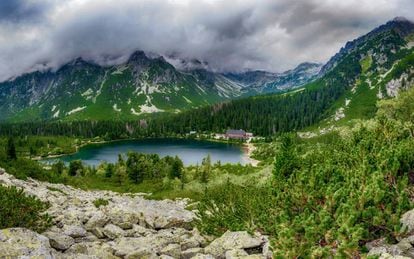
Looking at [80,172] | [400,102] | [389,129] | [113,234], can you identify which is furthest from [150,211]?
[80,172]

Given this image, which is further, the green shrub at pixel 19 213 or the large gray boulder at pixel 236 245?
the green shrub at pixel 19 213

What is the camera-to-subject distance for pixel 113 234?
26.0 m

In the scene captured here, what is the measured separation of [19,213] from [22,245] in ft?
20.2

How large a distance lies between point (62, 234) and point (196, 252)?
8.61 m

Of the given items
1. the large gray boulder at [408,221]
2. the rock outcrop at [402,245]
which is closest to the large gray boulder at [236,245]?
the rock outcrop at [402,245]

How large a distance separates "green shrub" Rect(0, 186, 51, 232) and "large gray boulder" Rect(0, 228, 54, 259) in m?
3.87

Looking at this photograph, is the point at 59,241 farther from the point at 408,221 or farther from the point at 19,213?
the point at 408,221

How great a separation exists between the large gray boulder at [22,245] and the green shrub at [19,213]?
387 centimetres

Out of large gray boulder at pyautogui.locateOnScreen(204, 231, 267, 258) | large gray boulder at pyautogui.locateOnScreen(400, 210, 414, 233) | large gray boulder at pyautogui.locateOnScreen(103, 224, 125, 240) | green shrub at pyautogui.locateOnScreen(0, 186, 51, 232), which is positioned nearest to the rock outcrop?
large gray boulder at pyautogui.locateOnScreen(400, 210, 414, 233)

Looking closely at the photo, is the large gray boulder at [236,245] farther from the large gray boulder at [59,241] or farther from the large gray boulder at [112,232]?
the large gray boulder at [59,241]

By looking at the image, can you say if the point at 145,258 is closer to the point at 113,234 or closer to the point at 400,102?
the point at 113,234

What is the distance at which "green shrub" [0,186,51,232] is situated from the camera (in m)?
22.2

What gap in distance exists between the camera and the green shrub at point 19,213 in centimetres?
2217

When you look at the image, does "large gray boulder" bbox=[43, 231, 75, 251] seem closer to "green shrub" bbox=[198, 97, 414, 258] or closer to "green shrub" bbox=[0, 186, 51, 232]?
"green shrub" bbox=[0, 186, 51, 232]
